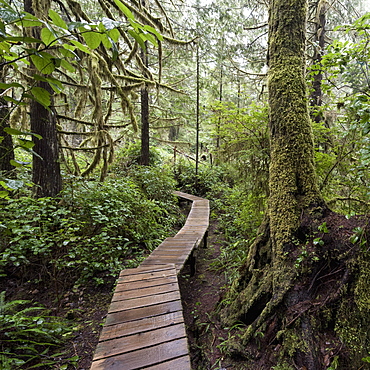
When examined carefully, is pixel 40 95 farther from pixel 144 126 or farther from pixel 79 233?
pixel 144 126

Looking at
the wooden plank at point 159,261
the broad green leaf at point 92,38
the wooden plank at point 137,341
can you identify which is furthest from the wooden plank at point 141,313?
the broad green leaf at point 92,38

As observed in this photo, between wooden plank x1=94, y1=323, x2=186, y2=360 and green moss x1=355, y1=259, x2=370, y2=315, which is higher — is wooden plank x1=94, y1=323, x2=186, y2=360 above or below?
below

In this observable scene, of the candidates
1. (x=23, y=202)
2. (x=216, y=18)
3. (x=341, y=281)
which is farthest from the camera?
(x=216, y=18)

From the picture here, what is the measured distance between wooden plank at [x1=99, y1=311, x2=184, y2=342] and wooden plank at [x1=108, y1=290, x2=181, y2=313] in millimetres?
278

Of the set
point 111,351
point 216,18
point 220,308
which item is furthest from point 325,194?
point 216,18

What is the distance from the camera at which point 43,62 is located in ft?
3.52

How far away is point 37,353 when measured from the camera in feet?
9.32

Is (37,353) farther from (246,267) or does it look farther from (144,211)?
(144,211)

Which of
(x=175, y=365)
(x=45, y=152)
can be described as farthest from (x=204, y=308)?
(x=45, y=152)

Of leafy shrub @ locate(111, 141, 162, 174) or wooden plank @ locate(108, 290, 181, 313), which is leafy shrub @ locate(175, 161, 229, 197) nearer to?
leafy shrub @ locate(111, 141, 162, 174)

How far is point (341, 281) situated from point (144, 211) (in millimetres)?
5369

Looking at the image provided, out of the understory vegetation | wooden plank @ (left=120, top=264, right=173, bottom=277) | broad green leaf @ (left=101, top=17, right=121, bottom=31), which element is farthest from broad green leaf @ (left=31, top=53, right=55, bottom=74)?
wooden plank @ (left=120, top=264, right=173, bottom=277)

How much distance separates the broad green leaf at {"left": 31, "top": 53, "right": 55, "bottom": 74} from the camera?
1044 mm

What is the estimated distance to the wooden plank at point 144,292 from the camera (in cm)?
313
